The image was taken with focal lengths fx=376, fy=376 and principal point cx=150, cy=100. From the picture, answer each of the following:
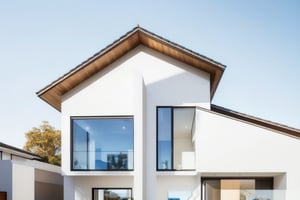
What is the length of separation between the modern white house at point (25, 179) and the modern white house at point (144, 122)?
132 centimetres

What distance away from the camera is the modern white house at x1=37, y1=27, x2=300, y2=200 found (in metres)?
13.4

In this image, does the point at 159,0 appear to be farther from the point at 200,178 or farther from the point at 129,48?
the point at 200,178

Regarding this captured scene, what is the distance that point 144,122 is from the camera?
528 inches

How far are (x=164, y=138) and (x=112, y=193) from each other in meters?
2.94

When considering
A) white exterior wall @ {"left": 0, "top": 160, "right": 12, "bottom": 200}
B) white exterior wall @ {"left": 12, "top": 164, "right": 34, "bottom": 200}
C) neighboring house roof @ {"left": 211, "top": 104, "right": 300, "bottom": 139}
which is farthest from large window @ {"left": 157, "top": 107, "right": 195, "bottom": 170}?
white exterior wall @ {"left": 0, "top": 160, "right": 12, "bottom": 200}

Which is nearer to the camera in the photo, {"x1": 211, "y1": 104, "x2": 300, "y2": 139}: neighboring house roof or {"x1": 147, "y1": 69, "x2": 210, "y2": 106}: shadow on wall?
{"x1": 147, "y1": 69, "x2": 210, "y2": 106}: shadow on wall

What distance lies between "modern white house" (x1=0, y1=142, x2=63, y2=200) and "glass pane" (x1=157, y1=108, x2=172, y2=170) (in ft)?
15.6

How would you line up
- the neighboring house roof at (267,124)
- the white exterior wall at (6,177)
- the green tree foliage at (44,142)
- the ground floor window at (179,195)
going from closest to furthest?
the white exterior wall at (6,177) < the ground floor window at (179,195) < the neighboring house roof at (267,124) < the green tree foliage at (44,142)

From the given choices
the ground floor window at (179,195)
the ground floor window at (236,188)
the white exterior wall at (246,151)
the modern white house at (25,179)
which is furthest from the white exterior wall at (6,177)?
the ground floor window at (236,188)

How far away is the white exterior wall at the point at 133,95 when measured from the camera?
13.8m

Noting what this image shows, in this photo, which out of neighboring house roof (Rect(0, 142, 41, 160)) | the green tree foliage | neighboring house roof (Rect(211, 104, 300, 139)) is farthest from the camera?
the green tree foliage

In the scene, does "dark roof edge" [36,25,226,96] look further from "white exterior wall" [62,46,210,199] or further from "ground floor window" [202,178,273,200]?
"ground floor window" [202,178,273,200]

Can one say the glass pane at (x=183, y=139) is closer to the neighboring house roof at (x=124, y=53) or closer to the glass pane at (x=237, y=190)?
the glass pane at (x=237, y=190)

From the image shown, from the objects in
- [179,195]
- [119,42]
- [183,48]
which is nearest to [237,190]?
[179,195]
